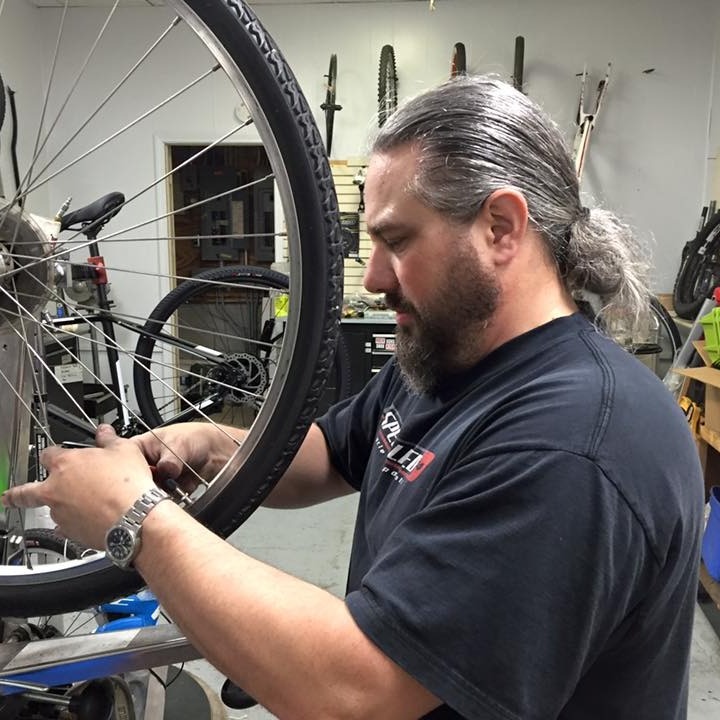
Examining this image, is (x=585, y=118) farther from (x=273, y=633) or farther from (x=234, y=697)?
(x=273, y=633)

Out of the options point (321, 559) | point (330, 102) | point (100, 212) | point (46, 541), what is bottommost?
point (321, 559)

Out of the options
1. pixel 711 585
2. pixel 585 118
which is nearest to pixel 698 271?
pixel 585 118

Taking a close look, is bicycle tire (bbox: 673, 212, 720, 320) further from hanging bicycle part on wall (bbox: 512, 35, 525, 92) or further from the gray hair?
the gray hair

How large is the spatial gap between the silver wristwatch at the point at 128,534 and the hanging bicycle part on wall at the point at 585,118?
333cm

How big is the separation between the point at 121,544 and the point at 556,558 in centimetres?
37

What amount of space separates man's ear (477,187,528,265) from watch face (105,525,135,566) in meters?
0.43

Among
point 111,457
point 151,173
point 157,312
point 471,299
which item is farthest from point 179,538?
point 151,173

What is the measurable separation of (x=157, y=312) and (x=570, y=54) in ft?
8.80

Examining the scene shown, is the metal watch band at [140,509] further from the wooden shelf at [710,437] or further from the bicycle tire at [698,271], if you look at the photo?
the bicycle tire at [698,271]

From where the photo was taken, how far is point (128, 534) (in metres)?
0.59

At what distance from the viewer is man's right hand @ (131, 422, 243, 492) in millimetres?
824

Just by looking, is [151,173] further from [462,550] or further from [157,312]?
[462,550]

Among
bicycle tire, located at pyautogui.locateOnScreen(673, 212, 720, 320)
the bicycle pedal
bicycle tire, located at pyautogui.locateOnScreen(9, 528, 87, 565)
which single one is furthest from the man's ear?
bicycle tire, located at pyautogui.locateOnScreen(673, 212, 720, 320)

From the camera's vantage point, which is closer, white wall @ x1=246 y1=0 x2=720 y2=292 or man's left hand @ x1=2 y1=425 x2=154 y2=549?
man's left hand @ x1=2 y1=425 x2=154 y2=549
